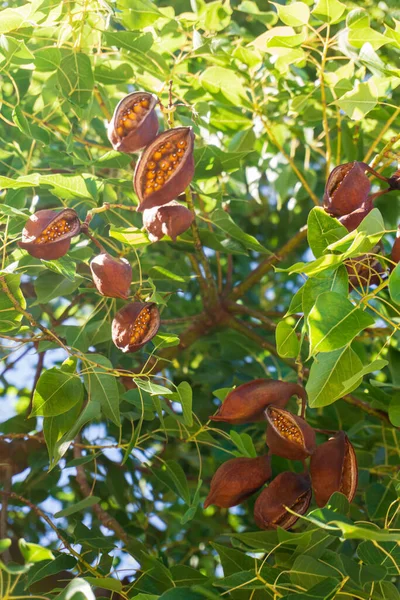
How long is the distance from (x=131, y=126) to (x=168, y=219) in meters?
0.18

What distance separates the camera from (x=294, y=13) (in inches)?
64.6

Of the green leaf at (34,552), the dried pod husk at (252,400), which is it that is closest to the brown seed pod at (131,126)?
the dried pod husk at (252,400)

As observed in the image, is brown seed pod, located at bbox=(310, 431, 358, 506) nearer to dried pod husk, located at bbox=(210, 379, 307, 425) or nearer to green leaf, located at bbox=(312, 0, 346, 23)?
dried pod husk, located at bbox=(210, 379, 307, 425)

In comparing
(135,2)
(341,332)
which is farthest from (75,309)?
(341,332)

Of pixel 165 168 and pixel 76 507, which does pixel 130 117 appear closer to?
pixel 165 168

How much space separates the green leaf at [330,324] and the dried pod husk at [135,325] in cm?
40

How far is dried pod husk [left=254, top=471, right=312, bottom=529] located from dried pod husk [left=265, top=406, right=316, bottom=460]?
47 millimetres

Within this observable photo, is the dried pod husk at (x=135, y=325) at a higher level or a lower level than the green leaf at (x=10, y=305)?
lower

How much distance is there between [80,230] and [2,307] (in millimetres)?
190

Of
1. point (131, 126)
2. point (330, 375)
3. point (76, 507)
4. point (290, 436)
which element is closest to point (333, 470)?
point (290, 436)

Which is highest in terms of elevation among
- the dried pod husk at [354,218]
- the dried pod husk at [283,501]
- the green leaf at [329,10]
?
the green leaf at [329,10]

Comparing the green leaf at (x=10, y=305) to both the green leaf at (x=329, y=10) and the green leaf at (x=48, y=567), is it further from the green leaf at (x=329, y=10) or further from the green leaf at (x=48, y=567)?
the green leaf at (x=329, y=10)

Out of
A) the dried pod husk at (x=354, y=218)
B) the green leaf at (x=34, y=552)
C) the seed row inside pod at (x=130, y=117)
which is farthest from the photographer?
the seed row inside pod at (x=130, y=117)

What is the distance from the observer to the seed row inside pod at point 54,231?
4.50 feet
